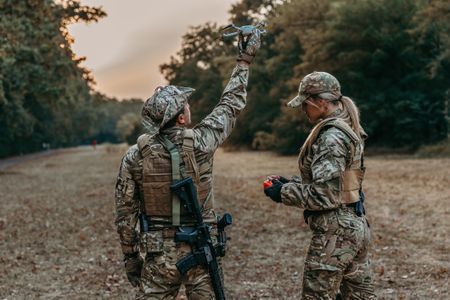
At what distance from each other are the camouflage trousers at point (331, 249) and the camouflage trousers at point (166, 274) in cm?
73

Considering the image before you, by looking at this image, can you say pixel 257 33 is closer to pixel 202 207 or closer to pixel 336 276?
pixel 202 207

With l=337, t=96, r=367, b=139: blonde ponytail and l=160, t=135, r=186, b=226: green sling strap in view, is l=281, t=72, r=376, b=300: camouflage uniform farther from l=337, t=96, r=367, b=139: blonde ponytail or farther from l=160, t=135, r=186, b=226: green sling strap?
l=160, t=135, r=186, b=226: green sling strap

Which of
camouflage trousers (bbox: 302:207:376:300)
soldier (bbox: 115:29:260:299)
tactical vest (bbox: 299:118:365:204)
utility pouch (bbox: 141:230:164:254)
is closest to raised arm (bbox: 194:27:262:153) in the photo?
soldier (bbox: 115:29:260:299)

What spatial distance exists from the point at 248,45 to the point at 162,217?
1383 mm

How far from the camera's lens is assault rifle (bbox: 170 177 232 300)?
4.05m

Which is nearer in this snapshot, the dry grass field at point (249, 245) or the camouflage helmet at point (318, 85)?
the camouflage helmet at point (318, 85)

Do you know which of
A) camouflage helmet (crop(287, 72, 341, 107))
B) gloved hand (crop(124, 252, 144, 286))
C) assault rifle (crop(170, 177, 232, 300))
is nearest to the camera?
→ assault rifle (crop(170, 177, 232, 300))

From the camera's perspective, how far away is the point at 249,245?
10547 mm

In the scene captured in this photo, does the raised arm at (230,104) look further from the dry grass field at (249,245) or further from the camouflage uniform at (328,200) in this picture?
the dry grass field at (249,245)

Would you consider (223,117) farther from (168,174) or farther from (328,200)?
(328,200)

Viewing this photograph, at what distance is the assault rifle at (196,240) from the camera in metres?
4.05

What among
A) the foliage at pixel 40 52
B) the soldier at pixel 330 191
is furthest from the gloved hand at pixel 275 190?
the foliage at pixel 40 52

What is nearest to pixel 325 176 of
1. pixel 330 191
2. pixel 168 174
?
pixel 330 191

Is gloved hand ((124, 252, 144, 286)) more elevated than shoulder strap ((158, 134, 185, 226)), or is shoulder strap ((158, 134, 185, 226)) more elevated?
shoulder strap ((158, 134, 185, 226))
